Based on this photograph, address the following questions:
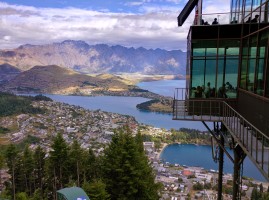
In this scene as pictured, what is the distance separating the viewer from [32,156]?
108ft

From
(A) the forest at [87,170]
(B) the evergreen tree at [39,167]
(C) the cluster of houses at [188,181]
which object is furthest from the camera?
(C) the cluster of houses at [188,181]

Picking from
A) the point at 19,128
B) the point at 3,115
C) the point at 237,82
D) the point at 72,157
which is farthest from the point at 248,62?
the point at 3,115

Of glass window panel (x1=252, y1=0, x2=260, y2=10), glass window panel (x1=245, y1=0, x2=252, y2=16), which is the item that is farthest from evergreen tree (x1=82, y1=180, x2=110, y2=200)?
glass window panel (x1=252, y1=0, x2=260, y2=10)

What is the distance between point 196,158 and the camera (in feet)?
291

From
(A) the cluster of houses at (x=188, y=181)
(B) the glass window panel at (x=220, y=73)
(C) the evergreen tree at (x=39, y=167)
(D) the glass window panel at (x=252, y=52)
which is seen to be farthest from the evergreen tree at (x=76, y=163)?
(A) the cluster of houses at (x=188, y=181)

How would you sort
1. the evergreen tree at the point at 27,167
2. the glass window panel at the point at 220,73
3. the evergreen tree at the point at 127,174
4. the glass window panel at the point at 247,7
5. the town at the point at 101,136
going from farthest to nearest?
the town at the point at 101,136
the evergreen tree at the point at 27,167
the evergreen tree at the point at 127,174
the glass window panel at the point at 220,73
the glass window panel at the point at 247,7

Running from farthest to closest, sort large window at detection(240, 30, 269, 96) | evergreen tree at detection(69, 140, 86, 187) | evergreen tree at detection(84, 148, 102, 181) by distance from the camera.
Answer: evergreen tree at detection(84, 148, 102, 181)
evergreen tree at detection(69, 140, 86, 187)
large window at detection(240, 30, 269, 96)

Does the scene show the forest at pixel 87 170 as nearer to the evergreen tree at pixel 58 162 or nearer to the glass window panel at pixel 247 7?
the evergreen tree at pixel 58 162

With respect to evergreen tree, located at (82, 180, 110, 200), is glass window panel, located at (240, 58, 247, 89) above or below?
above

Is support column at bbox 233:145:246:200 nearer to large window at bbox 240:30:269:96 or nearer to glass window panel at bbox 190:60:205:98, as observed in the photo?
large window at bbox 240:30:269:96

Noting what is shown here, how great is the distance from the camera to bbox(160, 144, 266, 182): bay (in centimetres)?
7300

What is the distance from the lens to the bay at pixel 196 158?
73.0 meters

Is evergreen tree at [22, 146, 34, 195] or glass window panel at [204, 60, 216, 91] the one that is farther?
evergreen tree at [22, 146, 34, 195]

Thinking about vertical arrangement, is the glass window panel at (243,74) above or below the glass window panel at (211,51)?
below
